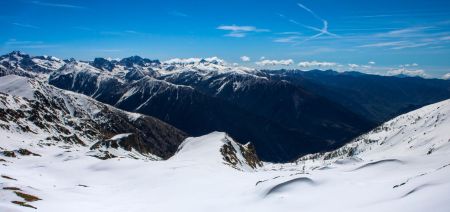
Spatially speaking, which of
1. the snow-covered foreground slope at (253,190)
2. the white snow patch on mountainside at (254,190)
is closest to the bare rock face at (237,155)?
the snow-covered foreground slope at (253,190)

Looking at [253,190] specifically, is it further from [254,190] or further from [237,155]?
[237,155]

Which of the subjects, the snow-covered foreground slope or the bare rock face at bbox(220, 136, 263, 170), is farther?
the bare rock face at bbox(220, 136, 263, 170)

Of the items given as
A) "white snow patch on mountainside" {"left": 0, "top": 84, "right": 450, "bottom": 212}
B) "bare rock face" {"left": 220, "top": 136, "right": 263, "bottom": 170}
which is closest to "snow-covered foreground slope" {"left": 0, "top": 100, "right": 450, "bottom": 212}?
"white snow patch on mountainside" {"left": 0, "top": 84, "right": 450, "bottom": 212}

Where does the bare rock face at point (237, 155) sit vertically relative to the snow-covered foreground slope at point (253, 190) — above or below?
below

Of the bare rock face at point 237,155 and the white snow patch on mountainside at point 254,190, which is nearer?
the white snow patch on mountainside at point 254,190

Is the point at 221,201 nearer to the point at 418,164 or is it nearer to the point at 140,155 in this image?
the point at 418,164

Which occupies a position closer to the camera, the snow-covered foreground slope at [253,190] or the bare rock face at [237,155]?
the snow-covered foreground slope at [253,190]

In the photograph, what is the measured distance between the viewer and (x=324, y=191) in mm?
49719

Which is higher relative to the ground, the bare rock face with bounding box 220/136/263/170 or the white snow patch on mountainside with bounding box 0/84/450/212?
the white snow patch on mountainside with bounding box 0/84/450/212

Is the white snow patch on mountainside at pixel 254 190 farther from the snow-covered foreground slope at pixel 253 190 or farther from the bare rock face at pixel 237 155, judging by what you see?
the bare rock face at pixel 237 155

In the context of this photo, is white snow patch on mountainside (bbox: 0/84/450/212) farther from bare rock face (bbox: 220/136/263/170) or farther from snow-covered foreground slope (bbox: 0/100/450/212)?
bare rock face (bbox: 220/136/263/170)

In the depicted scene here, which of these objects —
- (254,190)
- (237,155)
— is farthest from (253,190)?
(237,155)

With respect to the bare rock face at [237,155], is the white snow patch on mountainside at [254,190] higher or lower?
higher

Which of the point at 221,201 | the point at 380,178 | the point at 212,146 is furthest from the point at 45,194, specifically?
the point at 212,146
